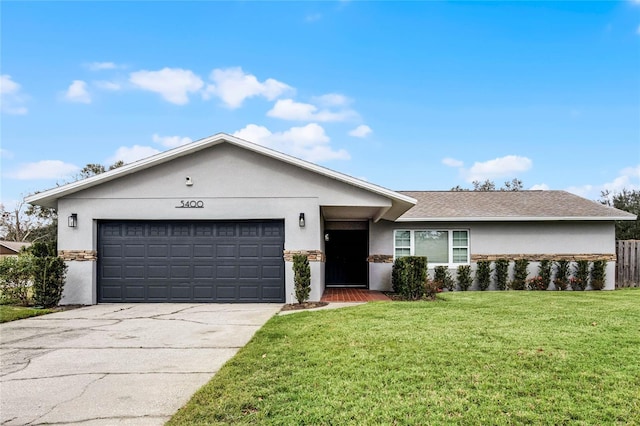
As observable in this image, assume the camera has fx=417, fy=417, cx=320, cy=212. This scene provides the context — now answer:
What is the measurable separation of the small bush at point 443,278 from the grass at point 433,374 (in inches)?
242

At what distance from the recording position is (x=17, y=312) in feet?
30.2

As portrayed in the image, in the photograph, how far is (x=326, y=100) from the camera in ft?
66.5

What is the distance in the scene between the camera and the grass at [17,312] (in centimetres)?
869

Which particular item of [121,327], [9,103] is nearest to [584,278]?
[121,327]

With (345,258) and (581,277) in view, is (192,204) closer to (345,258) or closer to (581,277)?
(345,258)

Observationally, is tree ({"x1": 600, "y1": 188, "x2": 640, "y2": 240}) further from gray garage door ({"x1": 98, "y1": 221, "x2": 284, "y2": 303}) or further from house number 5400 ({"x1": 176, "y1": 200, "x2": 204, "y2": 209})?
house number 5400 ({"x1": 176, "y1": 200, "x2": 204, "y2": 209})

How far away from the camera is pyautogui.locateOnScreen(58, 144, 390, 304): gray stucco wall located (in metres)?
10.8

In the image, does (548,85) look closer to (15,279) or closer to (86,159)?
(15,279)

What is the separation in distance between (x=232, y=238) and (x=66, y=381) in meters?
6.57

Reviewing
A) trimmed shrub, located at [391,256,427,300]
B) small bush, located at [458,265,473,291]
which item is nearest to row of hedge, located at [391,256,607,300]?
small bush, located at [458,265,473,291]

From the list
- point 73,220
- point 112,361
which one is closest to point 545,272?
point 112,361

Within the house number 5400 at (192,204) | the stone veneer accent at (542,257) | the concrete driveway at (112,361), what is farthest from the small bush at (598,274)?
the house number 5400 at (192,204)

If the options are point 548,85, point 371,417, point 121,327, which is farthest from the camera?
point 548,85

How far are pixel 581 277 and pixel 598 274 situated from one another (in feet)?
1.99
